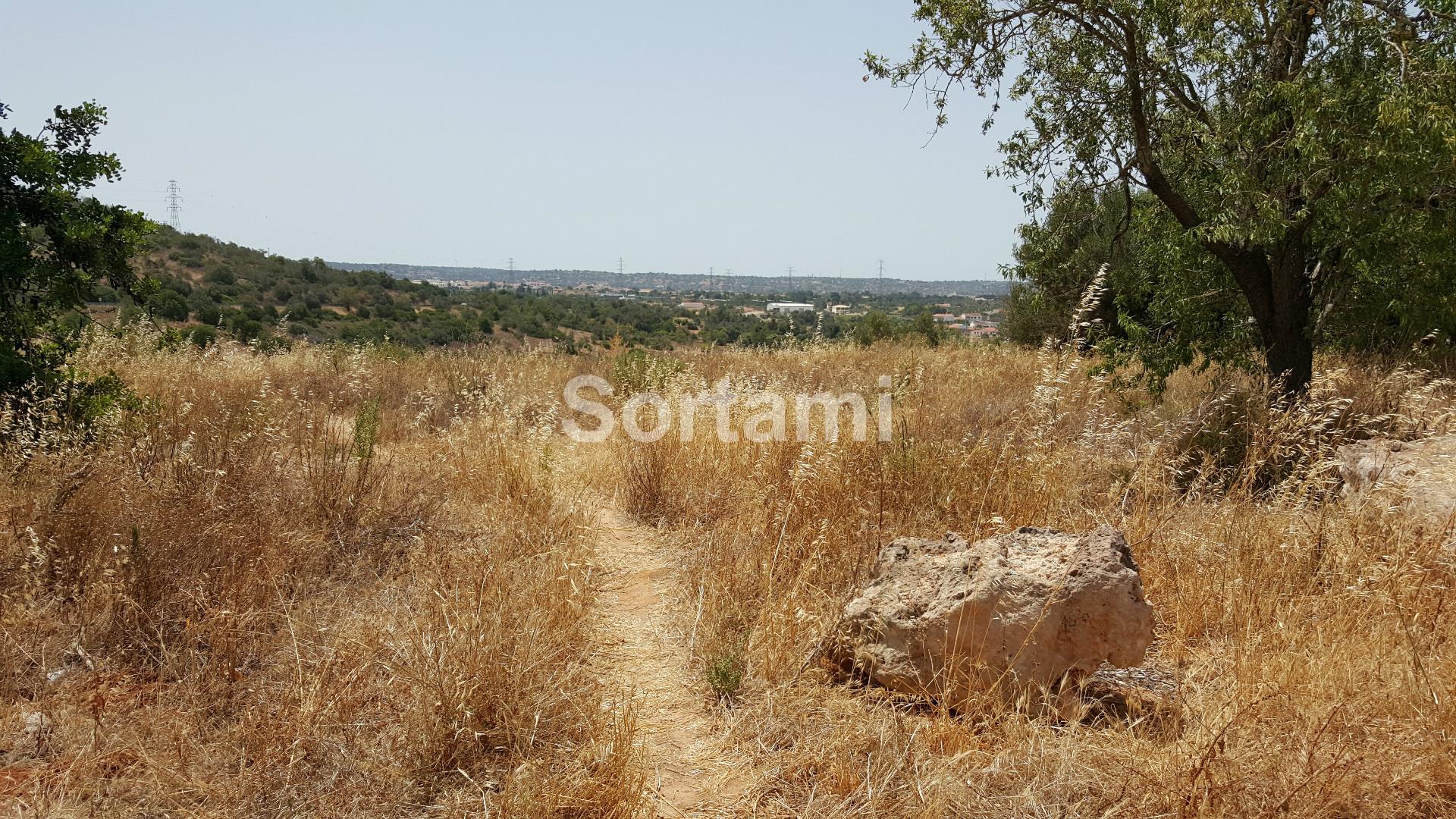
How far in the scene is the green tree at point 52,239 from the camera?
473 cm

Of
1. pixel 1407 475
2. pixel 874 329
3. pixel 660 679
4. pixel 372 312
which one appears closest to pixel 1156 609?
pixel 1407 475

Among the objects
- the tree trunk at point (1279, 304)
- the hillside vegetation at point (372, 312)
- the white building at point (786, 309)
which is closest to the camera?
the tree trunk at point (1279, 304)

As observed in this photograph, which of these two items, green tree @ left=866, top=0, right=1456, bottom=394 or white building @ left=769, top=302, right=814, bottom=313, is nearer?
green tree @ left=866, top=0, right=1456, bottom=394

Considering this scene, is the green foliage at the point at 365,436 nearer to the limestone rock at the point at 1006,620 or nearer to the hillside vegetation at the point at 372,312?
the limestone rock at the point at 1006,620

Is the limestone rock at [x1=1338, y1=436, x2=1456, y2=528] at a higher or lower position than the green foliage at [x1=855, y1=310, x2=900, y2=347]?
lower

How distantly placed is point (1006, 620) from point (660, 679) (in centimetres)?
140

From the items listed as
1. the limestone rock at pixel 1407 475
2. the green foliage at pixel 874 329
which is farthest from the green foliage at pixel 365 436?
the green foliage at pixel 874 329

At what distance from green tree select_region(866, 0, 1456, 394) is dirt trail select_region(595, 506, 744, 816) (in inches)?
176

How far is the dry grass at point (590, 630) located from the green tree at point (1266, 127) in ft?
4.42

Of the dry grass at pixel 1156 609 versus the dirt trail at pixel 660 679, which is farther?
the dirt trail at pixel 660 679

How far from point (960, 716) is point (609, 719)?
1.24 m

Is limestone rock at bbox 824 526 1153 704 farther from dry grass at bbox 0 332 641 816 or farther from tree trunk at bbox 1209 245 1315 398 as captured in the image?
tree trunk at bbox 1209 245 1315 398

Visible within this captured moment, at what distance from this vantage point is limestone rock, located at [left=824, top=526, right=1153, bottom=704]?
2.85 meters

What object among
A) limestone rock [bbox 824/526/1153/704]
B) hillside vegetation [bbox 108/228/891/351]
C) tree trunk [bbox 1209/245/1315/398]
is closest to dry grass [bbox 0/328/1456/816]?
limestone rock [bbox 824/526/1153/704]
